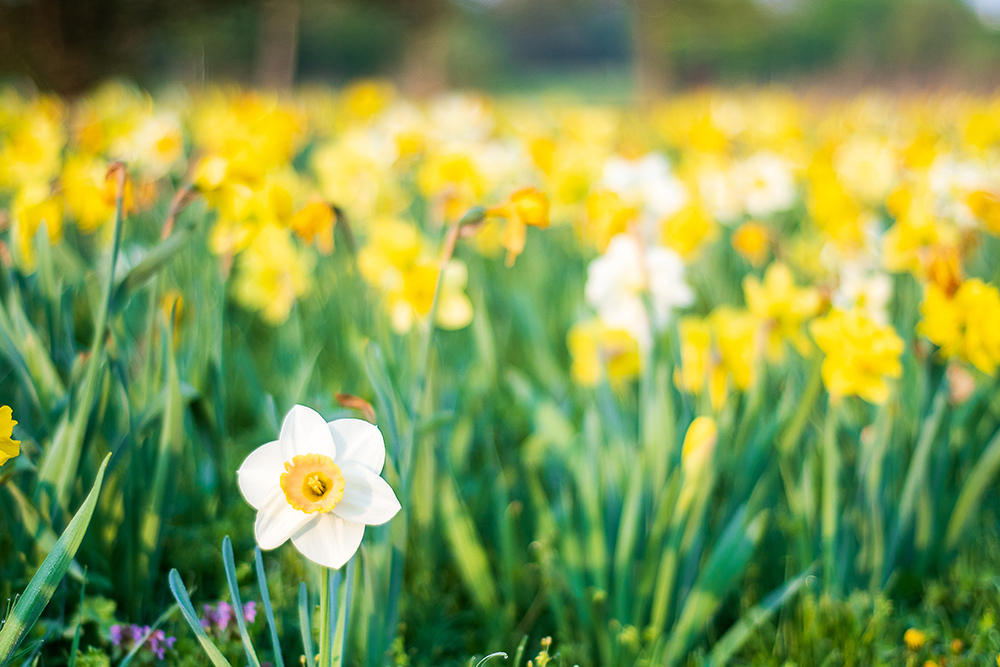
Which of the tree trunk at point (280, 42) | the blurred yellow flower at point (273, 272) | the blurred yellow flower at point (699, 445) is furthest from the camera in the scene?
the tree trunk at point (280, 42)

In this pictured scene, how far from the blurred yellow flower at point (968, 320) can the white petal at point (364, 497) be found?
1.03 m

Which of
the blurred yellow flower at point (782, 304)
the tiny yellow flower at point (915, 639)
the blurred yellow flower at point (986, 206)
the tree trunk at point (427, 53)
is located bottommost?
the tiny yellow flower at point (915, 639)

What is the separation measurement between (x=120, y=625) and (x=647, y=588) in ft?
2.86

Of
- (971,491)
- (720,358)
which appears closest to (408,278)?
(720,358)

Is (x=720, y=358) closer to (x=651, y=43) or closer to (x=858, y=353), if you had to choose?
(x=858, y=353)

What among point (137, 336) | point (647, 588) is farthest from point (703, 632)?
point (137, 336)

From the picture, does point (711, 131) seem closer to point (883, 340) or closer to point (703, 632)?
point (883, 340)

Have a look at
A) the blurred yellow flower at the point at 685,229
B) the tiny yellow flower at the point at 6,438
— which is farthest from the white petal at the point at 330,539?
the blurred yellow flower at the point at 685,229

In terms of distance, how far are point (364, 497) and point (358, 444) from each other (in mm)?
56

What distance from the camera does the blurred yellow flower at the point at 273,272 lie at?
200 centimetres

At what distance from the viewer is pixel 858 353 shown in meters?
1.10

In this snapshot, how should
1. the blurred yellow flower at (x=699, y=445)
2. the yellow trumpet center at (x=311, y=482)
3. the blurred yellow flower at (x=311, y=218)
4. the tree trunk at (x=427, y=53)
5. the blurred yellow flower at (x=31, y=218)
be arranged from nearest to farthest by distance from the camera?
the yellow trumpet center at (x=311, y=482) < the blurred yellow flower at (x=699, y=445) < the blurred yellow flower at (x=311, y=218) < the blurred yellow flower at (x=31, y=218) < the tree trunk at (x=427, y=53)

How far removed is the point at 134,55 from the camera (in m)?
10.6

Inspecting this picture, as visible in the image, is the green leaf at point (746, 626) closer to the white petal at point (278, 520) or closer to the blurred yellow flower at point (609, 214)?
the white petal at point (278, 520)
